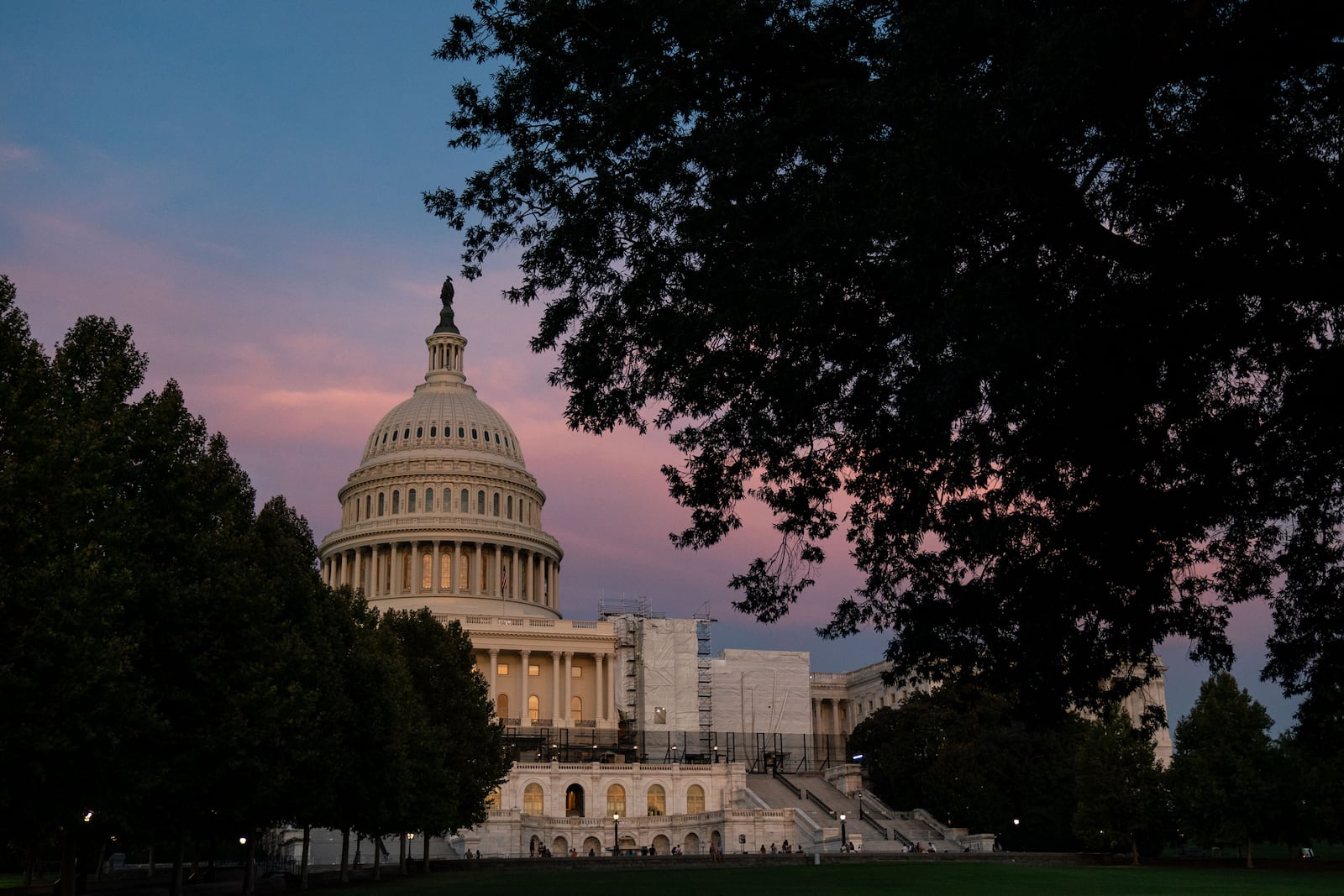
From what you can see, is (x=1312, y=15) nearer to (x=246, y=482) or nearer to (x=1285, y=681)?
(x=1285, y=681)

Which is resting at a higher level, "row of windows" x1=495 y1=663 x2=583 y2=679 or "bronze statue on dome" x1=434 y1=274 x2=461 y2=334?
"bronze statue on dome" x1=434 y1=274 x2=461 y2=334

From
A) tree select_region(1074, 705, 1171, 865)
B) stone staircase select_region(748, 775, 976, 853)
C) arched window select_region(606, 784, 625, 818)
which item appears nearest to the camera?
tree select_region(1074, 705, 1171, 865)

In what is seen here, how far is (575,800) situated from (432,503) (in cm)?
4705

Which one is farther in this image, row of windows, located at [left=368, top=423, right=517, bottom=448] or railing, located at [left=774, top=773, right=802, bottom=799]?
row of windows, located at [left=368, top=423, right=517, bottom=448]

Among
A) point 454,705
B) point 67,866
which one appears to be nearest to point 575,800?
point 454,705

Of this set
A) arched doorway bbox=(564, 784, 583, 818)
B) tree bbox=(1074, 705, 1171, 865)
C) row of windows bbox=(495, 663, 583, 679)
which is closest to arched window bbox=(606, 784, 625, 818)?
arched doorway bbox=(564, 784, 583, 818)

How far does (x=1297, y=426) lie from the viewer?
19219 millimetres

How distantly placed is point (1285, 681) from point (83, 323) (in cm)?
2579

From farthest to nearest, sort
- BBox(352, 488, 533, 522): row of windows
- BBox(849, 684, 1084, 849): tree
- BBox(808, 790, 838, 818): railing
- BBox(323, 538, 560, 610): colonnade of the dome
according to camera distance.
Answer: BBox(352, 488, 533, 522): row of windows < BBox(323, 538, 560, 610): colonnade of the dome < BBox(808, 790, 838, 818): railing < BBox(849, 684, 1084, 849): tree

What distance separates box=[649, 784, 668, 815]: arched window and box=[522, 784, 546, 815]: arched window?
8045 millimetres

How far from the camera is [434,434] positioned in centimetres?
14538

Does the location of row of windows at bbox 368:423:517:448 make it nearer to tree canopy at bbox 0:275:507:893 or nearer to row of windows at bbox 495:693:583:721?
row of windows at bbox 495:693:583:721

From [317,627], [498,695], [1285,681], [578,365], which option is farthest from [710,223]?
[498,695]

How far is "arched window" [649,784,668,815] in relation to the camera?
Result: 328 feet
